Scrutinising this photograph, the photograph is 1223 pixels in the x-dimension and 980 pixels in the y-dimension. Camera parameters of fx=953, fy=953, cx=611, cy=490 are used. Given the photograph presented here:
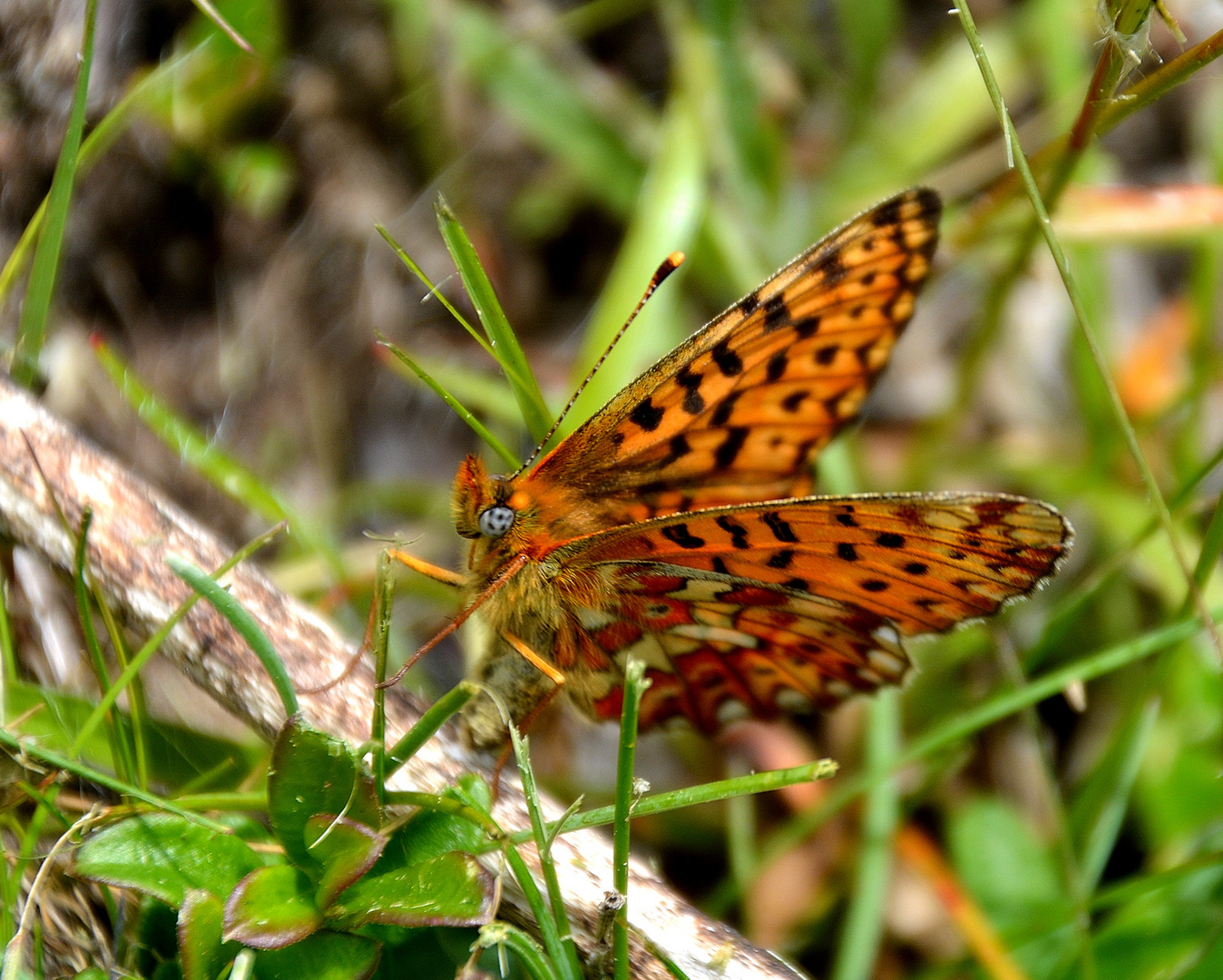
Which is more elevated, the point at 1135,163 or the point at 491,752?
the point at 1135,163

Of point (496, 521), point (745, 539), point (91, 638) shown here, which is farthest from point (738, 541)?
point (91, 638)

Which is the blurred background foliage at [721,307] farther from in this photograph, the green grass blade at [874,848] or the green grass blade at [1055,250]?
the green grass blade at [1055,250]

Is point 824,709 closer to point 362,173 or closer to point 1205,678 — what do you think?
point 1205,678

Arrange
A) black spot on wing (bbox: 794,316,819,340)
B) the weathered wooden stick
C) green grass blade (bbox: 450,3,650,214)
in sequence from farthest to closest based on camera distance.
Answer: green grass blade (bbox: 450,3,650,214)
black spot on wing (bbox: 794,316,819,340)
the weathered wooden stick

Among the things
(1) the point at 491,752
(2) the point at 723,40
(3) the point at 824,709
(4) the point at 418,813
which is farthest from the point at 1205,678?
(2) the point at 723,40

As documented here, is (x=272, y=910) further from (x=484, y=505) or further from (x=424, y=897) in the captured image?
(x=484, y=505)

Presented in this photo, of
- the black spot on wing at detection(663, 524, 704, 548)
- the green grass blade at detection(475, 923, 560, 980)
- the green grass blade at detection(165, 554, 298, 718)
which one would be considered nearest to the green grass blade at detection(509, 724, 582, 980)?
the green grass blade at detection(475, 923, 560, 980)

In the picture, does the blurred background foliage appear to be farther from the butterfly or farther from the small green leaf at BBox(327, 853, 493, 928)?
the small green leaf at BBox(327, 853, 493, 928)

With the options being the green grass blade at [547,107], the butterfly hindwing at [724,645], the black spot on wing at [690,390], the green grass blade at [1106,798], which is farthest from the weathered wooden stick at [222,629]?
the green grass blade at [547,107]
